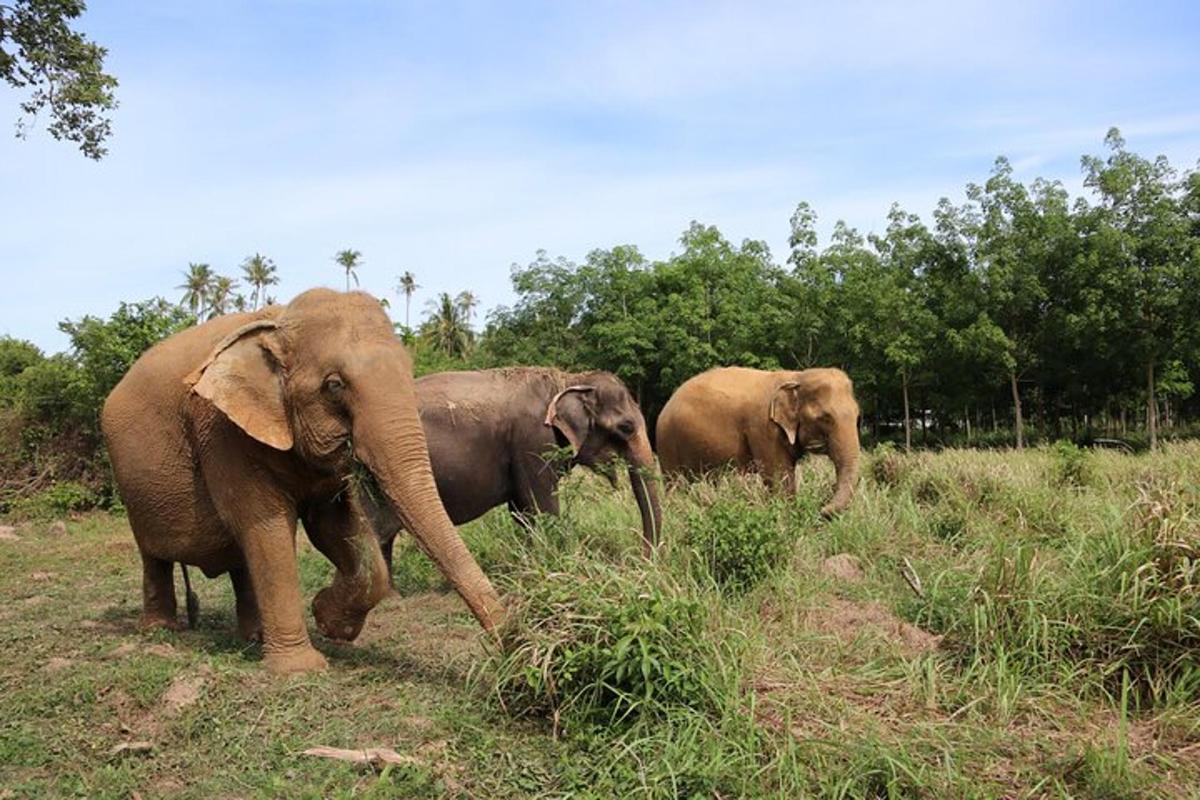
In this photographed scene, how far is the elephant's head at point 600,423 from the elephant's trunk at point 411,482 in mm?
3609

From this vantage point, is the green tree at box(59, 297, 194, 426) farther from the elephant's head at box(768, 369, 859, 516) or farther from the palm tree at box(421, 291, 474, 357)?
the palm tree at box(421, 291, 474, 357)

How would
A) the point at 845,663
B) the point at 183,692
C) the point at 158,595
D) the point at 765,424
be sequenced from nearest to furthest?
1. the point at 183,692
2. the point at 845,663
3. the point at 158,595
4. the point at 765,424

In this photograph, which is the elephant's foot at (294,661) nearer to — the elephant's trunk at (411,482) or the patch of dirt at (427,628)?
the patch of dirt at (427,628)

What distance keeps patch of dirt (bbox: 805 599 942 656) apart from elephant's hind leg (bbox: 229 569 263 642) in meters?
3.86

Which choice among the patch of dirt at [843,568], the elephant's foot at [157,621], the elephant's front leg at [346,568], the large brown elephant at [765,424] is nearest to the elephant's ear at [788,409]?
the large brown elephant at [765,424]

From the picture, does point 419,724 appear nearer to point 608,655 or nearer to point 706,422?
point 608,655

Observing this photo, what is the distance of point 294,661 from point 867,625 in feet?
11.2

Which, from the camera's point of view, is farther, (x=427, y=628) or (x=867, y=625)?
(x=427, y=628)

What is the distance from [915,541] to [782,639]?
353 centimetres

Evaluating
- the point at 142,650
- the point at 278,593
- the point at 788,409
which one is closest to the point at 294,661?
the point at 278,593

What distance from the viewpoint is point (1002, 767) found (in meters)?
4.09

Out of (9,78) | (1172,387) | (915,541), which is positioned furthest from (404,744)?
(1172,387)

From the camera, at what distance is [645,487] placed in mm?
8602

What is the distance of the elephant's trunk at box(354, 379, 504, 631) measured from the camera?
16.9 ft
